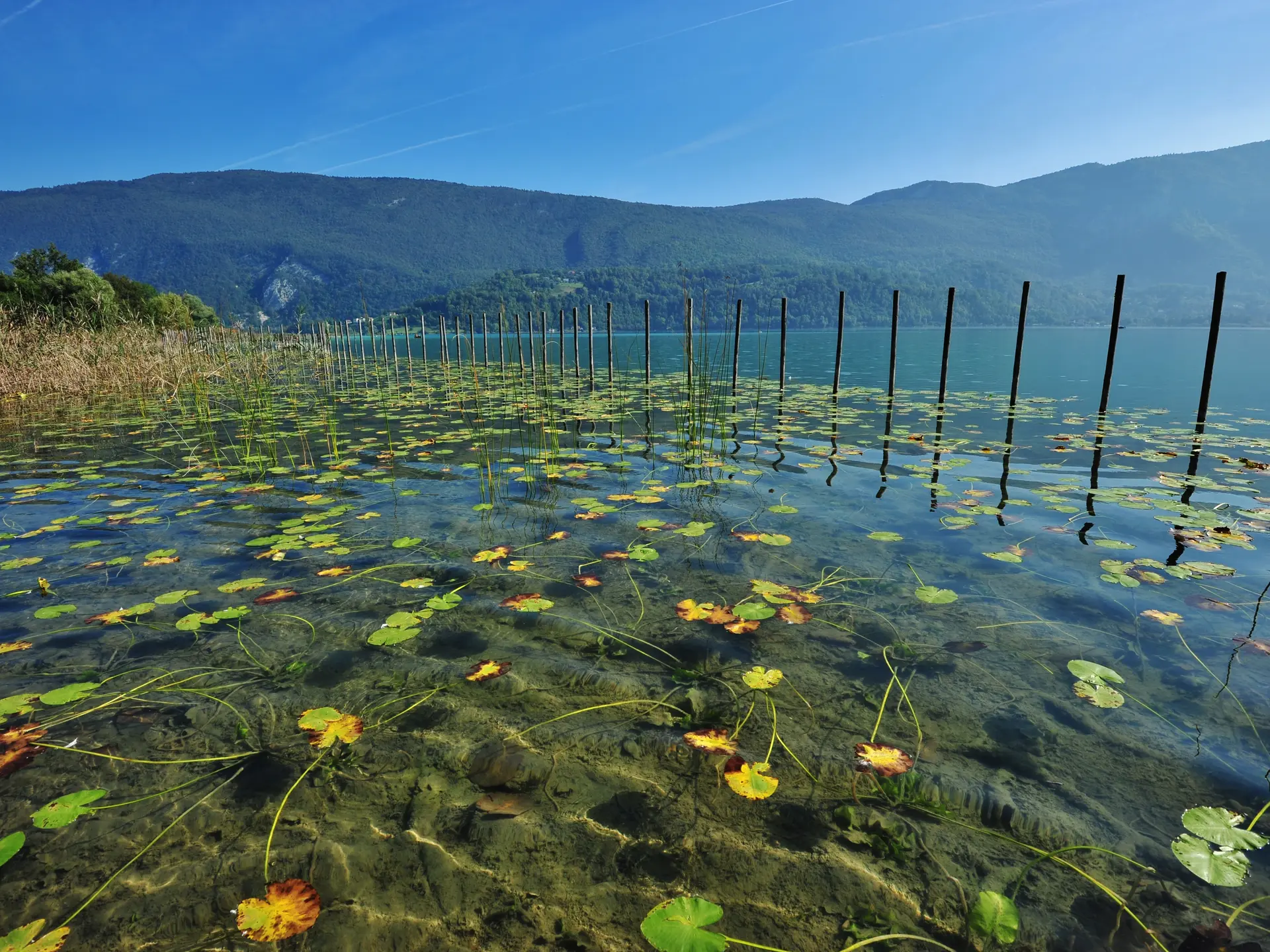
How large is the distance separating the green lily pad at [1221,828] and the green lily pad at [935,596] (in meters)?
1.32

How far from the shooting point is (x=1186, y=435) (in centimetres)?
842

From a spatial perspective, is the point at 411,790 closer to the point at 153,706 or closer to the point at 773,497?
the point at 153,706

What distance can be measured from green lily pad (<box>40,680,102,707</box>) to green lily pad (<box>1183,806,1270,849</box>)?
347 cm

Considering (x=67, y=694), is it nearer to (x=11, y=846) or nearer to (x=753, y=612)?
(x=11, y=846)

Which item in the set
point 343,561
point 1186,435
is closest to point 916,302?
point 1186,435

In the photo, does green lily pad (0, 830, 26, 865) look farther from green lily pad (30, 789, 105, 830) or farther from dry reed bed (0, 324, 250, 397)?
dry reed bed (0, 324, 250, 397)

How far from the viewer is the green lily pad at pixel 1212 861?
4.56 ft

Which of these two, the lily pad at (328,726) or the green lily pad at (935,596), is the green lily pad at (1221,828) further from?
the lily pad at (328,726)

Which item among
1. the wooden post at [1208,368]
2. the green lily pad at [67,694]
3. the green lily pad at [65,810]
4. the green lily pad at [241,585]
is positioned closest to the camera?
the green lily pad at [65,810]

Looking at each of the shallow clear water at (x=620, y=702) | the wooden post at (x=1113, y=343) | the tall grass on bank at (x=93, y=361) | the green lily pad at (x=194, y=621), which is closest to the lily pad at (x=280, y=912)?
the shallow clear water at (x=620, y=702)

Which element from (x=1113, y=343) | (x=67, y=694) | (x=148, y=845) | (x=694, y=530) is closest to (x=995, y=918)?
(x=148, y=845)

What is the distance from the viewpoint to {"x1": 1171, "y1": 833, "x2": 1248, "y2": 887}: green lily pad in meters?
1.39

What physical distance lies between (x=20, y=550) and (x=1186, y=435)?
1261 centimetres

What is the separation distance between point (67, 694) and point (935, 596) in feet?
11.8
